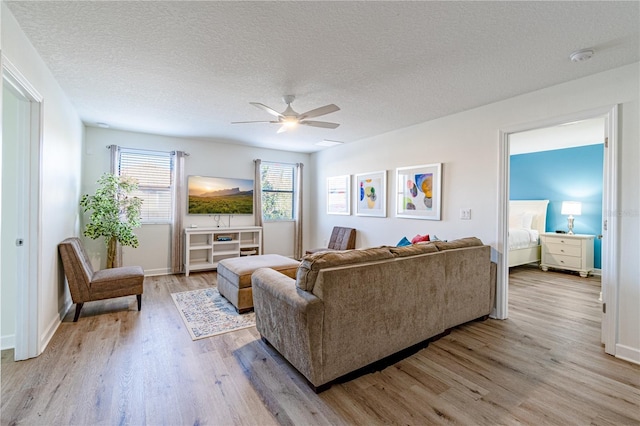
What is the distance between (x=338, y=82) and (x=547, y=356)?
3148 mm

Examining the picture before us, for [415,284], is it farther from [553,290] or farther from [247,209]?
[247,209]

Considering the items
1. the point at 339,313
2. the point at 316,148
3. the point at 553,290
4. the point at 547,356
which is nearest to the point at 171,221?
the point at 316,148

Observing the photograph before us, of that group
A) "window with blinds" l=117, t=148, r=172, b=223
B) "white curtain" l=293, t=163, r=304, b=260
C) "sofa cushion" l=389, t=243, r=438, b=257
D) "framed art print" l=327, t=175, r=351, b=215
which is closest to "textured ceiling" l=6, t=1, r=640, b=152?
"window with blinds" l=117, t=148, r=172, b=223

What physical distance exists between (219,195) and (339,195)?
2.42 m

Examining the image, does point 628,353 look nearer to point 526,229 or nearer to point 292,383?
point 292,383

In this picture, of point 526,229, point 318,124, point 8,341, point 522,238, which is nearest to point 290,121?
point 318,124

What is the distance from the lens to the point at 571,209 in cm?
554

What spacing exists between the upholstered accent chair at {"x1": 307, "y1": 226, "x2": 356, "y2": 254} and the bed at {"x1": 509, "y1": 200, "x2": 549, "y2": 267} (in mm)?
2910

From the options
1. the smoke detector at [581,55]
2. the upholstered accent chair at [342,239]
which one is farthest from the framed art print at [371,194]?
the smoke detector at [581,55]

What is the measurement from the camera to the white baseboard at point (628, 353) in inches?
93.0

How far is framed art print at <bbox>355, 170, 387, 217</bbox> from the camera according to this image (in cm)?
479

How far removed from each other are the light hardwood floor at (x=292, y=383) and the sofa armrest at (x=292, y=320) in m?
0.18

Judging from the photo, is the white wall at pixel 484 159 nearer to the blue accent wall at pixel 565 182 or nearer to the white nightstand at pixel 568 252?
the white nightstand at pixel 568 252

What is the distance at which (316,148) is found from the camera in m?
6.16
